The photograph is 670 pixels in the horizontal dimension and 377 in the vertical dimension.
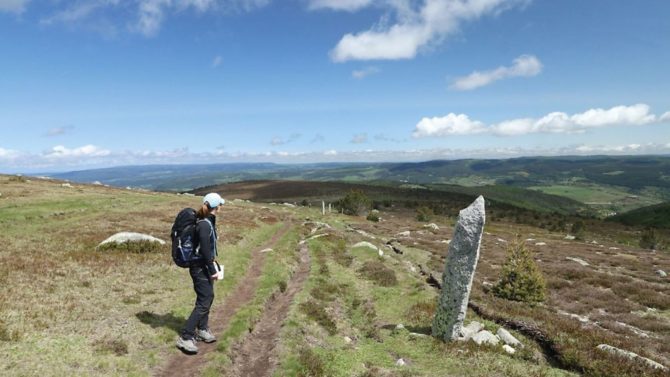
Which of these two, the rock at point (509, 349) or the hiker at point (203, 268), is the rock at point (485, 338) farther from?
the hiker at point (203, 268)

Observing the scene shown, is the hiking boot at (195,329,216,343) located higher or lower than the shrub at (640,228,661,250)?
higher

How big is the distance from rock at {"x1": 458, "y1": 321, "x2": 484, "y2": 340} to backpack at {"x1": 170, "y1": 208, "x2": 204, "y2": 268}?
10522 mm

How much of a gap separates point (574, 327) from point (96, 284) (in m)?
22.3

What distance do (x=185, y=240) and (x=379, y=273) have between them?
1830 centimetres

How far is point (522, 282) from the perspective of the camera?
28.0 m

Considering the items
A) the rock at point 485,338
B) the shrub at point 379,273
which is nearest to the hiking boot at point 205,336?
the rock at point 485,338

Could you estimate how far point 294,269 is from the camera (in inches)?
1200

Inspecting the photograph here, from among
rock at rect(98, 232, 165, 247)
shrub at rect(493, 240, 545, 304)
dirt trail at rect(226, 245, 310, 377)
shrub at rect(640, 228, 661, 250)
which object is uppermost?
rock at rect(98, 232, 165, 247)

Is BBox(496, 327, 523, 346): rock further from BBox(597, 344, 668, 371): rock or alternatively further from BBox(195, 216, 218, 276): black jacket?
BBox(195, 216, 218, 276): black jacket

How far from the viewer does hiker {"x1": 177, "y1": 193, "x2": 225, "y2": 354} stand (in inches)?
524

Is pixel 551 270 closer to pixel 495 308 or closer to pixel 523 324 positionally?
pixel 495 308

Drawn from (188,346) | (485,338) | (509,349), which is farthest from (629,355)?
(188,346)

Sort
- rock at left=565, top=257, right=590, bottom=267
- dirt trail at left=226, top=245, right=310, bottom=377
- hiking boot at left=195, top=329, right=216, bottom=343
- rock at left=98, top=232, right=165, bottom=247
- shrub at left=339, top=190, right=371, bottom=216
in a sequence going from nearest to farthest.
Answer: dirt trail at left=226, top=245, right=310, bottom=377 < hiking boot at left=195, top=329, right=216, bottom=343 < rock at left=98, top=232, right=165, bottom=247 < rock at left=565, top=257, right=590, bottom=267 < shrub at left=339, top=190, right=371, bottom=216

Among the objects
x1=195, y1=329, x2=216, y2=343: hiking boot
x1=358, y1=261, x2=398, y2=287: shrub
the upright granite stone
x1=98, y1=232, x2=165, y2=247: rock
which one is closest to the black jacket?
x1=195, y1=329, x2=216, y2=343: hiking boot
